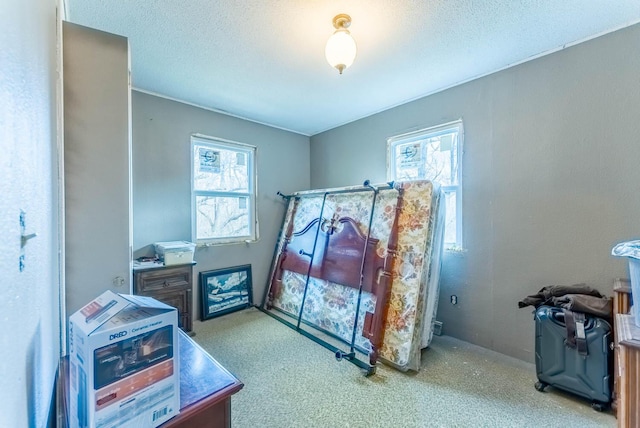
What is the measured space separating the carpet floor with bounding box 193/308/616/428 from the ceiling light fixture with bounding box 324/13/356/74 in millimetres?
2456

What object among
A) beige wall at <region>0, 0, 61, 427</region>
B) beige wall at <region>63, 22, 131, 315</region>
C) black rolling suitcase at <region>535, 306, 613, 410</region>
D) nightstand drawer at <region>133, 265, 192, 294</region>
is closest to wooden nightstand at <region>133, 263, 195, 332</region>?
nightstand drawer at <region>133, 265, 192, 294</region>

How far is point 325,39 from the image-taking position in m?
2.18

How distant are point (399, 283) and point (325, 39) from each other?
7.36 ft

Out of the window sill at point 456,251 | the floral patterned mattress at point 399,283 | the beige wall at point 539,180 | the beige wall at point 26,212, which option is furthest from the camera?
the window sill at point 456,251

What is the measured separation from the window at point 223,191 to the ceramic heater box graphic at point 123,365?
9.58 ft

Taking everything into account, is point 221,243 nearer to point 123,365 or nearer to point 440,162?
point 440,162

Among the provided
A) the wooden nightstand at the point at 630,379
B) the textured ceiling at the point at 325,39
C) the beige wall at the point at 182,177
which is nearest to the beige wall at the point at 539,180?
the textured ceiling at the point at 325,39

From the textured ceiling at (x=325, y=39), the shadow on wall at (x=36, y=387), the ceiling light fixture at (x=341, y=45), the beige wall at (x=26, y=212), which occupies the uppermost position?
the textured ceiling at (x=325, y=39)

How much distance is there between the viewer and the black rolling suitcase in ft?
6.16

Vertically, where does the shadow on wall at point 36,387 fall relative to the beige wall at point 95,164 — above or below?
below

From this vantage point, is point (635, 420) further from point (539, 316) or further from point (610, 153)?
point (610, 153)

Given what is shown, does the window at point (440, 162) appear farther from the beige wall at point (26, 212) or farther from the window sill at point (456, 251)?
the beige wall at point (26, 212)

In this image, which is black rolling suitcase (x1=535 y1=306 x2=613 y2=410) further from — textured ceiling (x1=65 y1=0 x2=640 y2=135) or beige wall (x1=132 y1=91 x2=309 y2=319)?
beige wall (x1=132 y1=91 x2=309 y2=319)

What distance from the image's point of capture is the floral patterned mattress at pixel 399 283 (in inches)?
99.4
